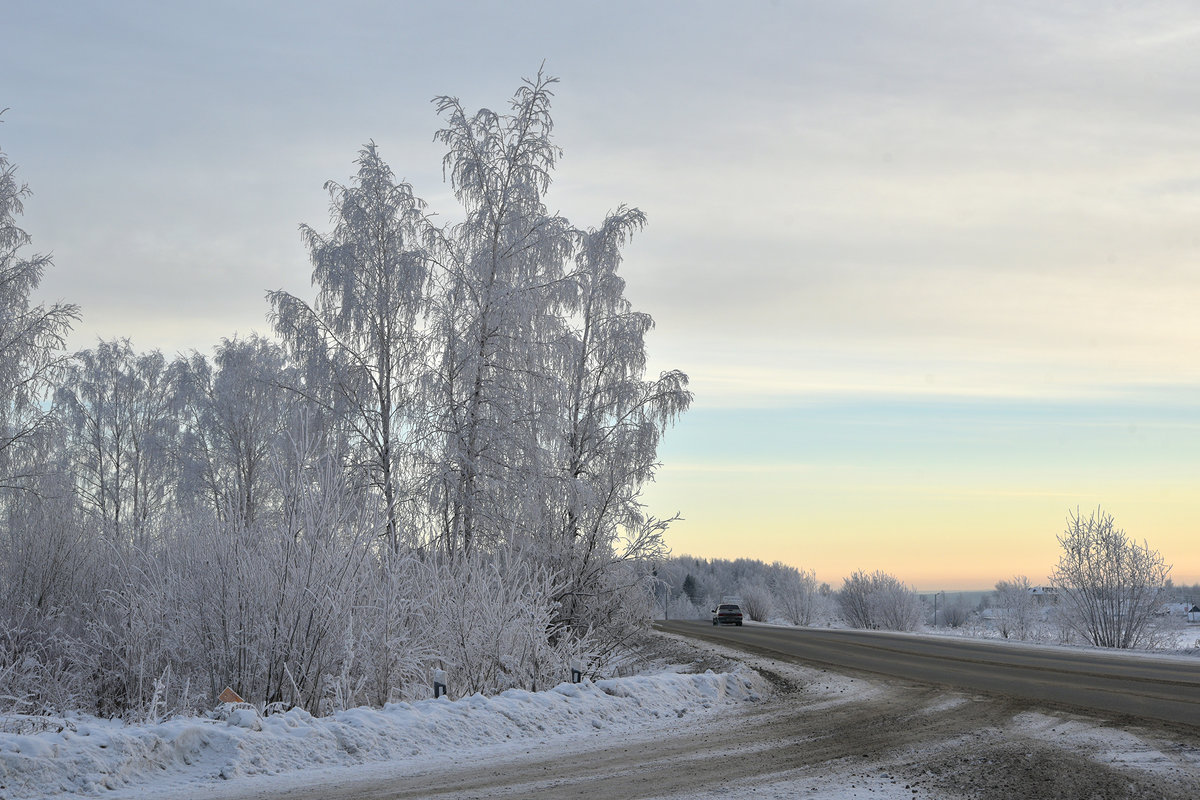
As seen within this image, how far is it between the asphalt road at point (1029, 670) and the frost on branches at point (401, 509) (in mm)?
6062

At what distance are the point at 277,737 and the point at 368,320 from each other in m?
12.5

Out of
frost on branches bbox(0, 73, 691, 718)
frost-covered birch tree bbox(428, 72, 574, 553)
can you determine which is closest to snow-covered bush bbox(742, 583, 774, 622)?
frost on branches bbox(0, 73, 691, 718)

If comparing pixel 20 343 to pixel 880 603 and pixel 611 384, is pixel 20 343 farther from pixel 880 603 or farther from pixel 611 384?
pixel 880 603

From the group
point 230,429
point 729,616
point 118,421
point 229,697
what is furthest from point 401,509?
point 729,616

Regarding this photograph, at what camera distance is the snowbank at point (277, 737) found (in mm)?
7094

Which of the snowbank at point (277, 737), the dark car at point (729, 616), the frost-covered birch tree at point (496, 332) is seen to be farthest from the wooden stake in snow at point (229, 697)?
the dark car at point (729, 616)

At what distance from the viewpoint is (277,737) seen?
8344 millimetres

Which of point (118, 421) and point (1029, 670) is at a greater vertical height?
point (118, 421)

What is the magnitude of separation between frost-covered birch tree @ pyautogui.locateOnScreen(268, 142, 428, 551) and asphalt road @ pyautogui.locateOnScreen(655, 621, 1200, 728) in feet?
36.9

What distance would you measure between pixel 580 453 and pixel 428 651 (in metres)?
11.8

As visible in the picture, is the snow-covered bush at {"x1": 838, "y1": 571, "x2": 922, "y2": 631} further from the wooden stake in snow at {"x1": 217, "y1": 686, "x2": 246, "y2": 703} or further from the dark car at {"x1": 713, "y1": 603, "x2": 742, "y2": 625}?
the wooden stake in snow at {"x1": 217, "y1": 686, "x2": 246, "y2": 703}

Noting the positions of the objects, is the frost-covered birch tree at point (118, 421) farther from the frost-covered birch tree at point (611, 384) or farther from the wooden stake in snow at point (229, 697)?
the wooden stake in snow at point (229, 697)

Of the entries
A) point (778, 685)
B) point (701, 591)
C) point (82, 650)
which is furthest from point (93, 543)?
point (701, 591)

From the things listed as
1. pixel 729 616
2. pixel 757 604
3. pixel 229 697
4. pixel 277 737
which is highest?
pixel 229 697
